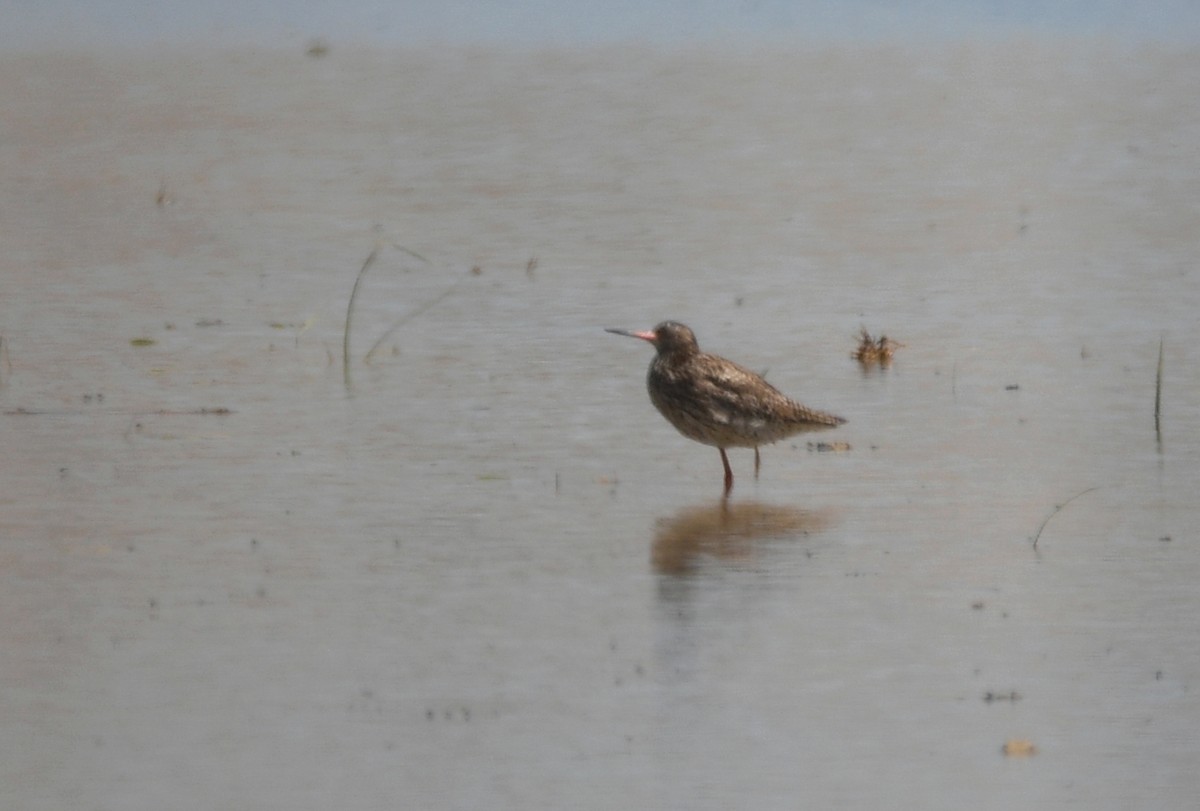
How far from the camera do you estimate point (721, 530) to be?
954cm

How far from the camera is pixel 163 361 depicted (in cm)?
1255

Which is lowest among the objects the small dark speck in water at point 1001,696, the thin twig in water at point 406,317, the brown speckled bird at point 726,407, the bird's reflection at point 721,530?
the small dark speck in water at point 1001,696

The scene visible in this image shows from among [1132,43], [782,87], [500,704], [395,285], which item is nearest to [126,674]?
[500,704]

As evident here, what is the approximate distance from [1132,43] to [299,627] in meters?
20.8

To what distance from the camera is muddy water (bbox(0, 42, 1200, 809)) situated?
273 inches

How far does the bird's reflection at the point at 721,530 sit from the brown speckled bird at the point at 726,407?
55 cm

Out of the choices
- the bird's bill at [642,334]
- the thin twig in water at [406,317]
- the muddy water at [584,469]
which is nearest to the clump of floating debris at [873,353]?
the muddy water at [584,469]

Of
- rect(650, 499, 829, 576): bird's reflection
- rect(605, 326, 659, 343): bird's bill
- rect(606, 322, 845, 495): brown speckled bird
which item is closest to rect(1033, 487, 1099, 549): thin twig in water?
rect(650, 499, 829, 576): bird's reflection

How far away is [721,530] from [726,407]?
1222 millimetres

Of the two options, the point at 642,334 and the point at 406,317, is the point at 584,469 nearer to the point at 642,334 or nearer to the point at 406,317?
the point at 642,334

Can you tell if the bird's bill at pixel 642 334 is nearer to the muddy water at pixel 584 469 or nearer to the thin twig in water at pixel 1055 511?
the muddy water at pixel 584 469

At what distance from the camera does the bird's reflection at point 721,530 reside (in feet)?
29.6

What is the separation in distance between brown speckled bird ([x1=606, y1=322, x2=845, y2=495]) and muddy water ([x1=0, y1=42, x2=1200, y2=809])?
21 centimetres

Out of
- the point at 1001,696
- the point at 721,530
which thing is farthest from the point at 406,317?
the point at 1001,696
